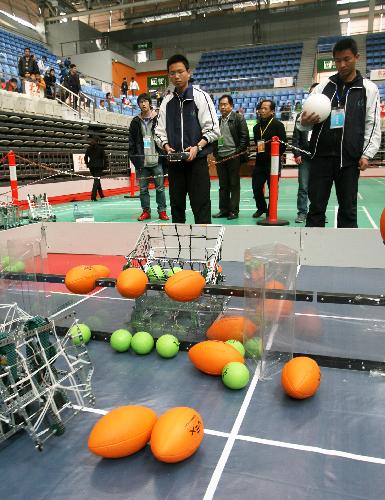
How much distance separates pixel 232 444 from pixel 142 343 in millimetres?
954

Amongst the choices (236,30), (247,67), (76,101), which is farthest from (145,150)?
(236,30)

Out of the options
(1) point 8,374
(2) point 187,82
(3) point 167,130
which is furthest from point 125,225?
(1) point 8,374

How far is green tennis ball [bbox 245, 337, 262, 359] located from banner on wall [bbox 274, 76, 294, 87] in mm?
24414

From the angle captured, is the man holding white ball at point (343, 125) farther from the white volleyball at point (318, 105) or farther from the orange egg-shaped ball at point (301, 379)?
the orange egg-shaped ball at point (301, 379)

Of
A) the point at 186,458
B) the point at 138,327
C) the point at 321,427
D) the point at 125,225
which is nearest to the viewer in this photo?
the point at 186,458

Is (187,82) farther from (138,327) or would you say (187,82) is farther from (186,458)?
(186,458)

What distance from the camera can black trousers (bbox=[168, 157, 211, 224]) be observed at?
12.4ft

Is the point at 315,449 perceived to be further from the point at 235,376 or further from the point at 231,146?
the point at 231,146

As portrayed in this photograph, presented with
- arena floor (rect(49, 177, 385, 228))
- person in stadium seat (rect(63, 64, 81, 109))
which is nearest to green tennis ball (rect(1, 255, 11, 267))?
arena floor (rect(49, 177, 385, 228))

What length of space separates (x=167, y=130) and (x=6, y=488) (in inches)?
125

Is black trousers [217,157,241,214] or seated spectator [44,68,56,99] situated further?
seated spectator [44,68,56,99]

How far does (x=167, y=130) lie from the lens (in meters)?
3.87

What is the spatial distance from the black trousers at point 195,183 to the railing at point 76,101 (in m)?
12.6

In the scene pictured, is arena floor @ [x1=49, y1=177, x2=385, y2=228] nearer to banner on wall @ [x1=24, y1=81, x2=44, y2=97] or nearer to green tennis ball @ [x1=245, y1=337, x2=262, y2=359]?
green tennis ball @ [x1=245, y1=337, x2=262, y2=359]
